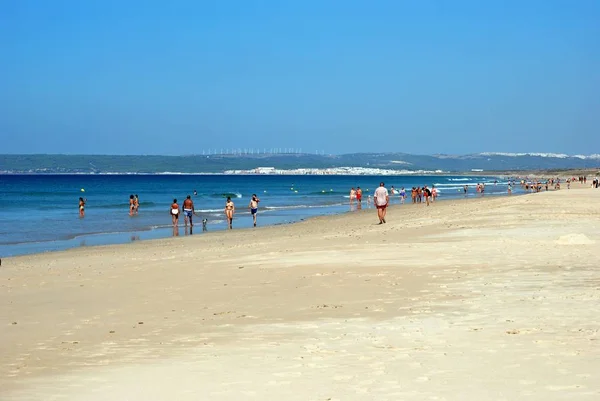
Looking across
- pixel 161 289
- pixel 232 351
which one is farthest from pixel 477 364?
pixel 161 289

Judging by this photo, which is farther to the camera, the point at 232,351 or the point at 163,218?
the point at 163,218

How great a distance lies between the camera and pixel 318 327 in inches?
365

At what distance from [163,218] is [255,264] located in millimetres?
30163

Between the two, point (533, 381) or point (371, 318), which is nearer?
point (533, 381)

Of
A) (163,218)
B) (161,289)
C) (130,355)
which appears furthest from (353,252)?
(163,218)

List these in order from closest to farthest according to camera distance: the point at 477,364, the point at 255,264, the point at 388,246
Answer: the point at 477,364, the point at 255,264, the point at 388,246

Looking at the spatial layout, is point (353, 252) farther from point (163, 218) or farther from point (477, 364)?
point (163, 218)

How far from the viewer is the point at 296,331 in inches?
358

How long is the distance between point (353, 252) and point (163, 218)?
29187mm

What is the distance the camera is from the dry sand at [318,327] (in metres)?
6.69

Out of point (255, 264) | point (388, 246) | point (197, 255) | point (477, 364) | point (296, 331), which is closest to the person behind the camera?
point (477, 364)

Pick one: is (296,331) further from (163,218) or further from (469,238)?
(163,218)

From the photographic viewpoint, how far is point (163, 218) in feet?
150

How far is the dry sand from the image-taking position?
6.69m
